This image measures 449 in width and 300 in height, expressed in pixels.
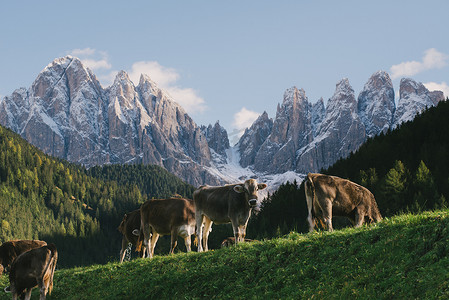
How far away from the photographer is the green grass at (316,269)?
31.1 ft

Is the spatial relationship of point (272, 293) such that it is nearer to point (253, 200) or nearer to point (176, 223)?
point (253, 200)

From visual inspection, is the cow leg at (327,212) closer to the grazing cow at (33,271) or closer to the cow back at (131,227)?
the grazing cow at (33,271)

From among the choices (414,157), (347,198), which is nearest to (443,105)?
(414,157)

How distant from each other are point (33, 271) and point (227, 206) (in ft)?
24.8

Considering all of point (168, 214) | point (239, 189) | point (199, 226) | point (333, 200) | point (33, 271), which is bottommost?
point (33, 271)

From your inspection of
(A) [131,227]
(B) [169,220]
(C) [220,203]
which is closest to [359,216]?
(C) [220,203]

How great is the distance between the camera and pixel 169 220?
2153 centimetres

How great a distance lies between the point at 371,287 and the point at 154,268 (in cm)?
832

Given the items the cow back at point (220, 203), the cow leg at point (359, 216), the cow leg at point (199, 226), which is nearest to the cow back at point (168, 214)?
the cow leg at point (199, 226)

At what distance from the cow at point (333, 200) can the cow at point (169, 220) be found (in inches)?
236

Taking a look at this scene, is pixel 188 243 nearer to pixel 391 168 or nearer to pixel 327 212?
pixel 327 212

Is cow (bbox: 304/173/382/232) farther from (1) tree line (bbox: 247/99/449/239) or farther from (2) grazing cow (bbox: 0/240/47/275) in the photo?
(1) tree line (bbox: 247/99/449/239)

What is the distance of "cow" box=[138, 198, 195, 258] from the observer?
21266mm

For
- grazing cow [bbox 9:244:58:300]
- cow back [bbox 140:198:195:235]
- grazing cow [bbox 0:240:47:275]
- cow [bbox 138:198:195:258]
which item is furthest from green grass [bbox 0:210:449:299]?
grazing cow [bbox 0:240:47:275]
